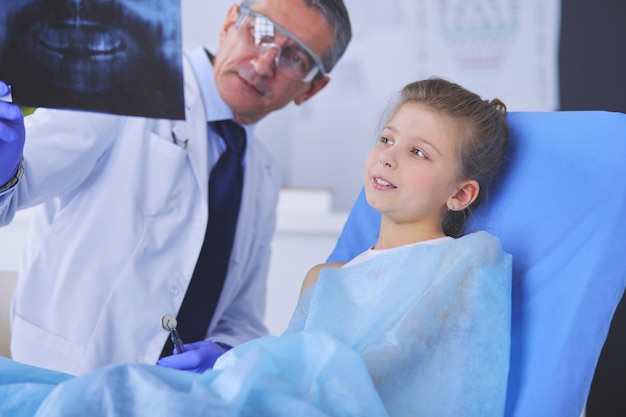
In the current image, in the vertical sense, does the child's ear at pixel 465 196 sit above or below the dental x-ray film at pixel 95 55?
below

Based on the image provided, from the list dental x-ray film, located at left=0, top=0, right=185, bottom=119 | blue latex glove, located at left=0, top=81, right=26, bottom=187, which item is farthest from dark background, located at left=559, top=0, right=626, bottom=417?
blue latex glove, located at left=0, top=81, right=26, bottom=187

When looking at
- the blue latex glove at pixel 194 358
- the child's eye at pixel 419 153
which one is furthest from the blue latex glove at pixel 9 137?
the child's eye at pixel 419 153

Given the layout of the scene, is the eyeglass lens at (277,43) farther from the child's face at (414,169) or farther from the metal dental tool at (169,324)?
the metal dental tool at (169,324)

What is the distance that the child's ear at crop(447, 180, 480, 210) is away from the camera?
4.51 ft

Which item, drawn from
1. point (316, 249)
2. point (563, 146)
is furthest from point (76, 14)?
point (316, 249)

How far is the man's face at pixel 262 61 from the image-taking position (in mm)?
1646

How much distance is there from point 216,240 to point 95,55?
0.58m

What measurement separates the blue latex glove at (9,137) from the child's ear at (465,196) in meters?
0.74

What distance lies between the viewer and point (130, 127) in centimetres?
164

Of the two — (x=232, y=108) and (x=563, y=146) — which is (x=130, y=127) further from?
(x=563, y=146)

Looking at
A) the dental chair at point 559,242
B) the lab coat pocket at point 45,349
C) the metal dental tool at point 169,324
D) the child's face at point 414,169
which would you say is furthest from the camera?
the lab coat pocket at point 45,349

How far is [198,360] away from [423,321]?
1.41ft

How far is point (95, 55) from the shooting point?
127cm

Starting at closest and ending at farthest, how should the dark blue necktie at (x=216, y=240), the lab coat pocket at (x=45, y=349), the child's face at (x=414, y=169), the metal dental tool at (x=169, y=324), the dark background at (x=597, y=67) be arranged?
the metal dental tool at (x=169, y=324) → the child's face at (x=414, y=169) → the lab coat pocket at (x=45, y=349) → the dark blue necktie at (x=216, y=240) → the dark background at (x=597, y=67)
